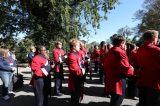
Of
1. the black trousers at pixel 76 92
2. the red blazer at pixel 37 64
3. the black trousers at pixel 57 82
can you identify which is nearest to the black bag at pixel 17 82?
the black trousers at pixel 57 82

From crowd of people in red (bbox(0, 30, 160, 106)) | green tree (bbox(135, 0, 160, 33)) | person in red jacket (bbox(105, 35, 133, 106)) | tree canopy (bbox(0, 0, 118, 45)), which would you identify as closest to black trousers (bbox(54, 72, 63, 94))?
crowd of people in red (bbox(0, 30, 160, 106))

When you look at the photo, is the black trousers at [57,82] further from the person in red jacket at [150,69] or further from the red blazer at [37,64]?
the person in red jacket at [150,69]

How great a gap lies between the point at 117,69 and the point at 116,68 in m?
0.03

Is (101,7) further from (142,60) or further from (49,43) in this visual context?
(142,60)

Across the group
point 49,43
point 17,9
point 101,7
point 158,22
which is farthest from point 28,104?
point 158,22

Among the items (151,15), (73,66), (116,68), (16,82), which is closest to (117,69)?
(116,68)

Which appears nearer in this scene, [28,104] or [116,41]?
[116,41]

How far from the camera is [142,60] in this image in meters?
6.86

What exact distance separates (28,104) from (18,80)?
3840 millimetres

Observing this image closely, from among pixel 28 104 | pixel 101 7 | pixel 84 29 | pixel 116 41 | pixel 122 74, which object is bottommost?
pixel 28 104

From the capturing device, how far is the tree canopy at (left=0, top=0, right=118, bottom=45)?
2173 cm

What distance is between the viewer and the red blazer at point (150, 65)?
21.7ft

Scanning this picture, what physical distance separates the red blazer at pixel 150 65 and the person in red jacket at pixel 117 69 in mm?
487

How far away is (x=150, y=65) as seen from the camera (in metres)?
6.71
